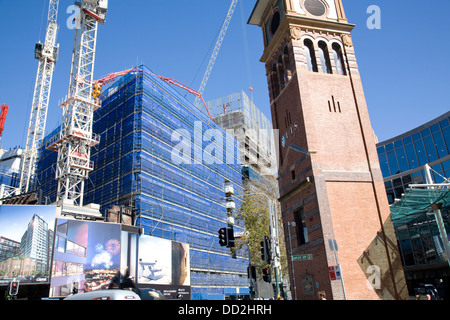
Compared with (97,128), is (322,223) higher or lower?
lower

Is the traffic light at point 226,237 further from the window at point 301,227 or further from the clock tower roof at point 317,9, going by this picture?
the clock tower roof at point 317,9

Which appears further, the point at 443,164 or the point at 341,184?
the point at 443,164

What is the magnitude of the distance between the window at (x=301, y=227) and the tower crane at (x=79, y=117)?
29.1 metres

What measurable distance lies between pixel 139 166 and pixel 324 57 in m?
26.5

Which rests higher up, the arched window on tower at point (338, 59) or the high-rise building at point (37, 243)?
the arched window on tower at point (338, 59)

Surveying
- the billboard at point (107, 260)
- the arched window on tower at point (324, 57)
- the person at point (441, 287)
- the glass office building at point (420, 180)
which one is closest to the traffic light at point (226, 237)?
the arched window on tower at point (324, 57)

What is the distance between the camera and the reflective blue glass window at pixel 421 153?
4131 cm

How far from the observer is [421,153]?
1645 inches

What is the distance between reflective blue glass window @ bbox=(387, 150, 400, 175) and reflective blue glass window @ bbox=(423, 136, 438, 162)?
4530mm
